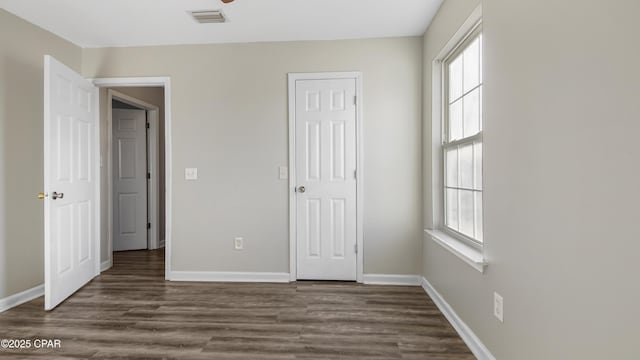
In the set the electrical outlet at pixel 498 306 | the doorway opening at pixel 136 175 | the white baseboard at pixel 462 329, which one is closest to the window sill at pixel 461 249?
the electrical outlet at pixel 498 306

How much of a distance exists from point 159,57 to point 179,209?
5.24 ft

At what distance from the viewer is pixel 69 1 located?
274cm

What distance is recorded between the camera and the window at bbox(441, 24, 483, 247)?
2314 millimetres

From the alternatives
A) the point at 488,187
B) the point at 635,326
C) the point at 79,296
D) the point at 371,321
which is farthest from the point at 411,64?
the point at 79,296

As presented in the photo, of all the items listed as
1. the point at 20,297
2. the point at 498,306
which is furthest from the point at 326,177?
the point at 20,297

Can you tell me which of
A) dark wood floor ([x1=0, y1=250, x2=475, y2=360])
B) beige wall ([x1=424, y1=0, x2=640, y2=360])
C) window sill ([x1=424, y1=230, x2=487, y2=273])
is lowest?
dark wood floor ([x1=0, y1=250, x2=475, y2=360])

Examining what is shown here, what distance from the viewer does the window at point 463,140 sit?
231 centimetres

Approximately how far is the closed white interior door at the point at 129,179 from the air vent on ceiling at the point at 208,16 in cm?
263

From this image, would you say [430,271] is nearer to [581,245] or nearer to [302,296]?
[302,296]

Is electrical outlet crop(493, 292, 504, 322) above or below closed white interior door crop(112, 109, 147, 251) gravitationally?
below

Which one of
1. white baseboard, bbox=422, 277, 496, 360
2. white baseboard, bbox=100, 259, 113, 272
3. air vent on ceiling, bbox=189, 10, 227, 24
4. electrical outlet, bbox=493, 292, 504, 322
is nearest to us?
electrical outlet, bbox=493, 292, 504, 322

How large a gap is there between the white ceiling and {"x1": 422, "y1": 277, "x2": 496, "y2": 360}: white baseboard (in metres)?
2.38

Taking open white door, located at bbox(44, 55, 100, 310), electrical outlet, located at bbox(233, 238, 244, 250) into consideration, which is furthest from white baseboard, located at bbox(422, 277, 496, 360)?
open white door, located at bbox(44, 55, 100, 310)

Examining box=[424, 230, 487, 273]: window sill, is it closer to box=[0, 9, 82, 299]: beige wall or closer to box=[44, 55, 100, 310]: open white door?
box=[44, 55, 100, 310]: open white door
